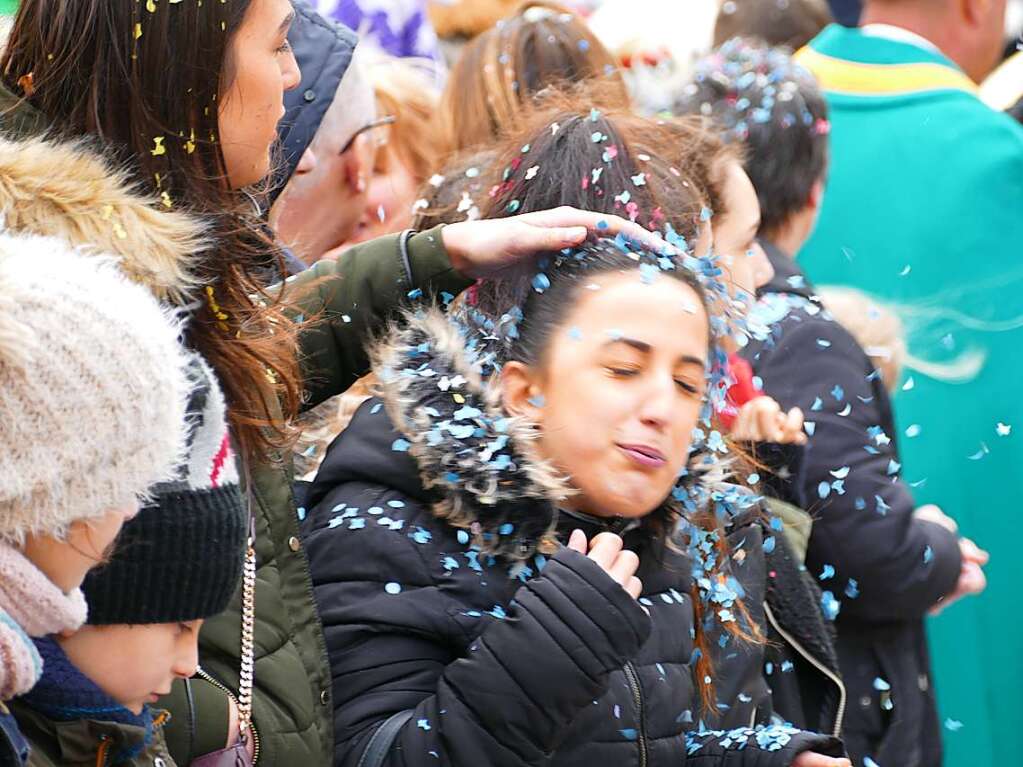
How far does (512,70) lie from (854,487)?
4.24 ft

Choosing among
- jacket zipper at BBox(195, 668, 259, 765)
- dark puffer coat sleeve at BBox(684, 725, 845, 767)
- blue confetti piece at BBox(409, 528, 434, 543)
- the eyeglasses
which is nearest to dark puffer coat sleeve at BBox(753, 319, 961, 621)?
dark puffer coat sleeve at BBox(684, 725, 845, 767)

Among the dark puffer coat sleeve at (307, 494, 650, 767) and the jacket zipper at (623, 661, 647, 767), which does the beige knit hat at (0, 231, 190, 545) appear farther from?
the jacket zipper at (623, 661, 647, 767)

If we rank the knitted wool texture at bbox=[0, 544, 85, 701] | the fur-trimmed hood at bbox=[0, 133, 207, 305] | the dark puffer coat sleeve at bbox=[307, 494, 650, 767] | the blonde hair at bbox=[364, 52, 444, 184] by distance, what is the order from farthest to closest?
the blonde hair at bbox=[364, 52, 444, 184]
the dark puffer coat sleeve at bbox=[307, 494, 650, 767]
the fur-trimmed hood at bbox=[0, 133, 207, 305]
the knitted wool texture at bbox=[0, 544, 85, 701]

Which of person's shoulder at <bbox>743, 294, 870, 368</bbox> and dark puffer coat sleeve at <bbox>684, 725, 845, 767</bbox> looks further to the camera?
person's shoulder at <bbox>743, 294, 870, 368</bbox>

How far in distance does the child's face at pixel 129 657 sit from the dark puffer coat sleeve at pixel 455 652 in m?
0.49

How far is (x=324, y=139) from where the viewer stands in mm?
3270

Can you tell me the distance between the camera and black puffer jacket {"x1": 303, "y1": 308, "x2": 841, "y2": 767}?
199 centimetres

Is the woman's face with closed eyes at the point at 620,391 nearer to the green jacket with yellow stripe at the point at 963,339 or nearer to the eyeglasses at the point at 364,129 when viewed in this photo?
the eyeglasses at the point at 364,129

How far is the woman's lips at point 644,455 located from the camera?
2.15 m

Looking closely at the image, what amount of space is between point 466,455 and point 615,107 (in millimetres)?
1084

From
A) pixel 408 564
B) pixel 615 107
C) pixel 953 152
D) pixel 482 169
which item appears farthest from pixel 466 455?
pixel 953 152

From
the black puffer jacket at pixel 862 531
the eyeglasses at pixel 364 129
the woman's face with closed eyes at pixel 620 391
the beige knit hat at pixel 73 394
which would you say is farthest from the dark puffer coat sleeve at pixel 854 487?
the beige knit hat at pixel 73 394

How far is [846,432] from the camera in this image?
3.04 m

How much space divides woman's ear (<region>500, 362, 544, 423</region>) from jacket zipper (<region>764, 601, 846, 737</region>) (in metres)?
0.72
